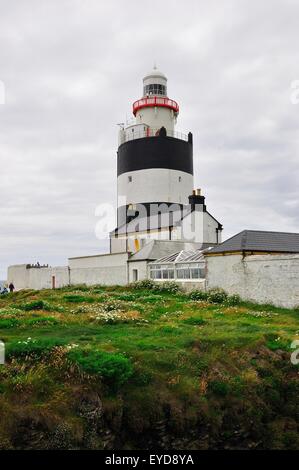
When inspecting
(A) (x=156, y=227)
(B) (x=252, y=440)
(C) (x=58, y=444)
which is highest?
(A) (x=156, y=227)

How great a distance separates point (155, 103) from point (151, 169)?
7.24 meters

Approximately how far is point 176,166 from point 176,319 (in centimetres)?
2738

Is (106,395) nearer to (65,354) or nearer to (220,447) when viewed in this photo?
(65,354)

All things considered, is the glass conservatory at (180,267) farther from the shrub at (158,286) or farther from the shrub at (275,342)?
the shrub at (275,342)

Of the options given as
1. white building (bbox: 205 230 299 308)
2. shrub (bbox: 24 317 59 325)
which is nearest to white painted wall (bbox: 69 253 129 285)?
white building (bbox: 205 230 299 308)

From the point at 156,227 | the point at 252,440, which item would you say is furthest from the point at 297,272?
the point at 156,227

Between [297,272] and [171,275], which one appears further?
[171,275]

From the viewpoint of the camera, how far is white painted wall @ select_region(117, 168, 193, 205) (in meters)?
43.3

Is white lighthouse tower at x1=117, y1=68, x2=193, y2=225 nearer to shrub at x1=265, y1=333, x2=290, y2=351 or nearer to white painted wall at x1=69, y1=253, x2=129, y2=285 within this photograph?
white painted wall at x1=69, y1=253, x2=129, y2=285

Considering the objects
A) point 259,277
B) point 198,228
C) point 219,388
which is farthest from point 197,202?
point 219,388

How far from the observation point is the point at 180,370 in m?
12.5

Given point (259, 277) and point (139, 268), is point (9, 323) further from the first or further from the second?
point (139, 268)

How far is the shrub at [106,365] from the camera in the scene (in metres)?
11.3

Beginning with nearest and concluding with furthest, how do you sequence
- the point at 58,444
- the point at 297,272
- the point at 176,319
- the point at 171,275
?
the point at 58,444
the point at 176,319
the point at 297,272
the point at 171,275
